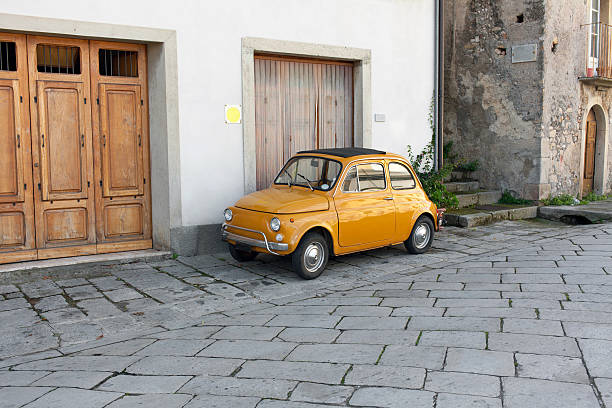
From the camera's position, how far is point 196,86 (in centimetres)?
802

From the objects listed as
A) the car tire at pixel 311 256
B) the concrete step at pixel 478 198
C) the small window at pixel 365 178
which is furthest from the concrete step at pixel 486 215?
the car tire at pixel 311 256

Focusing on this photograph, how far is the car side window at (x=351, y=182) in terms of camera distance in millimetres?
7176

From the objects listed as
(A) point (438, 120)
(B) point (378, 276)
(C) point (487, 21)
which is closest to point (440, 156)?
(A) point (438, 120)

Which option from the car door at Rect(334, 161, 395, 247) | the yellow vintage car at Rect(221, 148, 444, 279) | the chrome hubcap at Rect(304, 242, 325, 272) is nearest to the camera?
the yellow vintage car at Rect(221, 148, 444, 279)

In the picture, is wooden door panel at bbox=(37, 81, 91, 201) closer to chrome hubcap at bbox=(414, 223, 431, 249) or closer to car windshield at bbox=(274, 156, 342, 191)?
car windshield at bbox=(274, 156, 342, 191)

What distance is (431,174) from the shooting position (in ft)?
34.7

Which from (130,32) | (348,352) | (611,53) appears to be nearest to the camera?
(348,352)

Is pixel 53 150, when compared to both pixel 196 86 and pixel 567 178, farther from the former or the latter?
pixel 567 178

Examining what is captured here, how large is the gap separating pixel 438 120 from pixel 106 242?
6576 mm

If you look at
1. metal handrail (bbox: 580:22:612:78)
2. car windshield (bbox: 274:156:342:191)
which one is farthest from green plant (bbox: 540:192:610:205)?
car windshield (bbox: 274:156:342:191)

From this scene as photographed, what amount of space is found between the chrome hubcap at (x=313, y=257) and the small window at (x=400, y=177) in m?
1.50

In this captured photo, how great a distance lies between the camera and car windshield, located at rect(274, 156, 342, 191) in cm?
727

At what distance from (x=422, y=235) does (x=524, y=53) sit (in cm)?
597

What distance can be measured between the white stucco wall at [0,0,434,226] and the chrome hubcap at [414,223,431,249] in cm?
262
